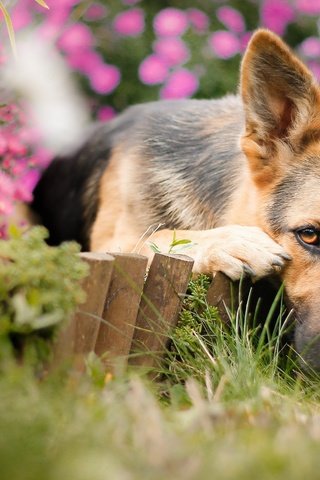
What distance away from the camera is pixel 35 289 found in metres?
2.36

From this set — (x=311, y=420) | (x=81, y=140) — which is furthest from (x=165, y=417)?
(x=81, y=140)

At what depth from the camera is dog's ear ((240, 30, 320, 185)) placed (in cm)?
368

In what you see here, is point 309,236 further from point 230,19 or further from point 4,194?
point 230,19

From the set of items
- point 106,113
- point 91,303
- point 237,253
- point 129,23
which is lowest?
point 106,113

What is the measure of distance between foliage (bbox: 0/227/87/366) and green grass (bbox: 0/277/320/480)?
137 millimetres

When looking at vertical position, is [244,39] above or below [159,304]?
above

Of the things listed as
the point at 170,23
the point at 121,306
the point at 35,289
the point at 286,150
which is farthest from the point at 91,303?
the point at 170,23

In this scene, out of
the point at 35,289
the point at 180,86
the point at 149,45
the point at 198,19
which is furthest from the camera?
the point at 198,19

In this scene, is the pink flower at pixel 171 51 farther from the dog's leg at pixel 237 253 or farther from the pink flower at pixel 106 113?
the dog's leg at pixel 237 253

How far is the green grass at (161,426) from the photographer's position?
1683 millimetres

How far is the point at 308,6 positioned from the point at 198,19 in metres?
1.16

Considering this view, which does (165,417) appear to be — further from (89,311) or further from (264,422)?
(89,311)

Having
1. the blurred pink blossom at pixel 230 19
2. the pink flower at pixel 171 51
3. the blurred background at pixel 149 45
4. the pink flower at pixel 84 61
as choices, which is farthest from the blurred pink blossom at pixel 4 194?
the blurred pink blossom at pixel 230 19

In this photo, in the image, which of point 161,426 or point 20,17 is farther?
point 20,17
